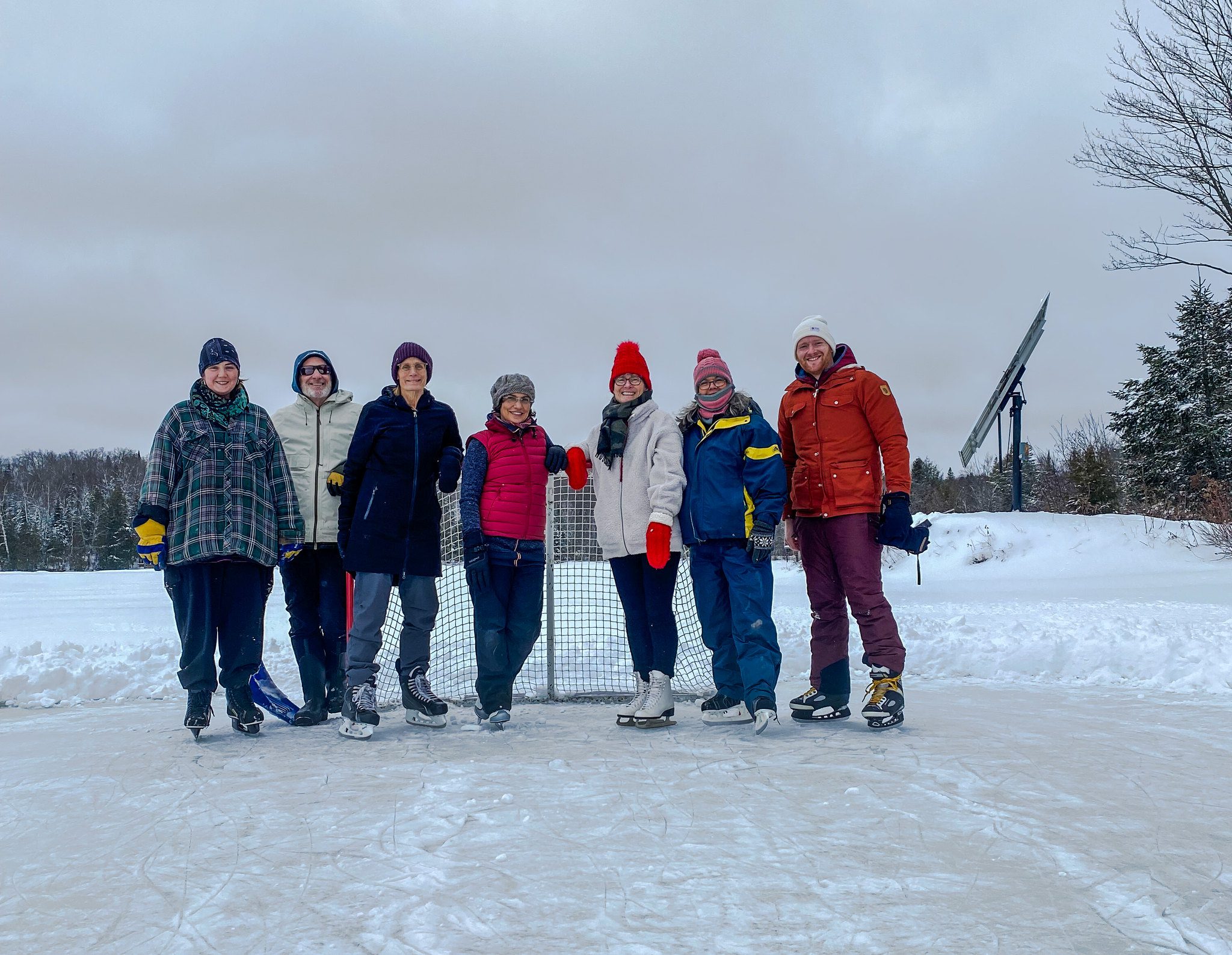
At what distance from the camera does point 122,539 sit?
6412 cm

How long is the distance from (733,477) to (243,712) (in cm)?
241

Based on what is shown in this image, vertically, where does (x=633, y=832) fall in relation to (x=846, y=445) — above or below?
below

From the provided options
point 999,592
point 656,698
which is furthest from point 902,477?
point 999,592

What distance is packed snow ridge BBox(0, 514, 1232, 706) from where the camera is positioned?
5.24 meters

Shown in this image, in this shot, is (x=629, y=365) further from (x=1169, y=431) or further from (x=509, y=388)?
(x=1169, y=431)

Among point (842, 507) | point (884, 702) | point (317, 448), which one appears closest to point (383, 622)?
point (317, 448)

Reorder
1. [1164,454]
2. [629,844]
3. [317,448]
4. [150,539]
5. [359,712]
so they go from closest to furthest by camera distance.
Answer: [629,844] < [150,539] < [359,712] < [317,448] < [1164,454]

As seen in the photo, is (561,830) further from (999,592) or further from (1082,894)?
(999,592)

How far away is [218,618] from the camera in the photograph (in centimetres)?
378

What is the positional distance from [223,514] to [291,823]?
68.8 inches

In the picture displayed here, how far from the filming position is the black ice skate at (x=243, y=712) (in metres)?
3.78

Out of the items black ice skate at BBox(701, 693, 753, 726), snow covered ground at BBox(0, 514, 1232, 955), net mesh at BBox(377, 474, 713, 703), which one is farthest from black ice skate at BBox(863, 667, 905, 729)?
net mesh at BBox(377, 474, 713, 703)

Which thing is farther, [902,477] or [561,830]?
[902,477]

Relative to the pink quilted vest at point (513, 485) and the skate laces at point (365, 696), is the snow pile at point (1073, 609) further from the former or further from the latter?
the skate laces at point (365, 696)
